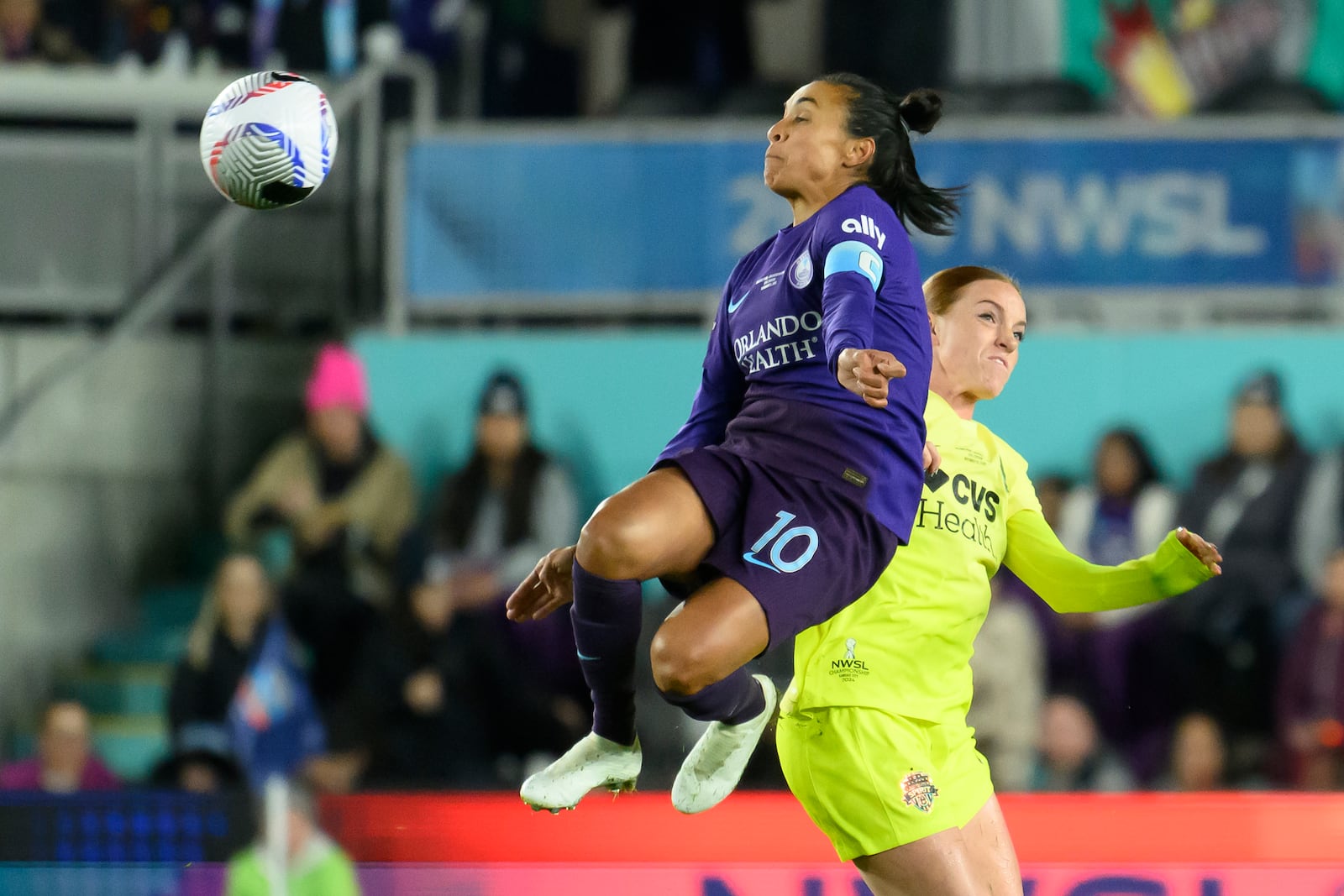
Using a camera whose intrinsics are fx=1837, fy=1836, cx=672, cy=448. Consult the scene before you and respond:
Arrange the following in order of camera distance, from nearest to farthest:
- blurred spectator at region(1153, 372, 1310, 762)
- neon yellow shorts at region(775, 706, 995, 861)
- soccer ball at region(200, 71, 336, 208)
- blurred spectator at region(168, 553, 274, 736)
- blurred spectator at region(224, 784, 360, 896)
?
1. neon yellow shorts at region(775, 706, 995, 861)
2. soccer ball at region(200, 71, 336, 208)
3. blurred spectator at region(224, 784, 360, 896)
4. blurred spectator at region(1153, 372, 1310, 762)
5. blurred spectator at region(168, 553, 274, 736)

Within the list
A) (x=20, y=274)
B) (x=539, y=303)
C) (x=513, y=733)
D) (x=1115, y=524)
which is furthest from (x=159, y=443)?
(x=1115, y=524)

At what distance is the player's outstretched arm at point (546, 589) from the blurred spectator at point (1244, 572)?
12.6ft

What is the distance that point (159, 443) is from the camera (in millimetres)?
8320

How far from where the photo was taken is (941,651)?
11.8 ft

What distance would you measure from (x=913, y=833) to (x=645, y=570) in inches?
27.5

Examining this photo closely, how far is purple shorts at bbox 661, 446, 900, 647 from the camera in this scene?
3309 mm

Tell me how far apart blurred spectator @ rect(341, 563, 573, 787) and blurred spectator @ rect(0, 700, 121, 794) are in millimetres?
1052

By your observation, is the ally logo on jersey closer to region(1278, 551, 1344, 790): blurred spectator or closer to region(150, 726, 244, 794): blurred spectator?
region(1278, 551, 1344, 790): blurred spectator

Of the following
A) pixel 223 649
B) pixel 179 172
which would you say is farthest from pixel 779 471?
pixel 179 172

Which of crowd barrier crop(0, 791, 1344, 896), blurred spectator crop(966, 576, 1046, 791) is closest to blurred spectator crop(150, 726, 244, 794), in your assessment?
crowd barrier crop(0, 791, 1344, 896)

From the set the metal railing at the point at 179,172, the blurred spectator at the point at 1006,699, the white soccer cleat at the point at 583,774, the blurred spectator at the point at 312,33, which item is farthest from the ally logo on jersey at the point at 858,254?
the blurred spectator at the point at 312,33

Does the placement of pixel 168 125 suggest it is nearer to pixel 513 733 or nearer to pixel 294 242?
pixel 294 242

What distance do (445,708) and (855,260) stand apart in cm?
407

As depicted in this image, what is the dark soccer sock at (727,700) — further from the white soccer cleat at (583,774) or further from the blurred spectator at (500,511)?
the blurred spectator at (500,511)
